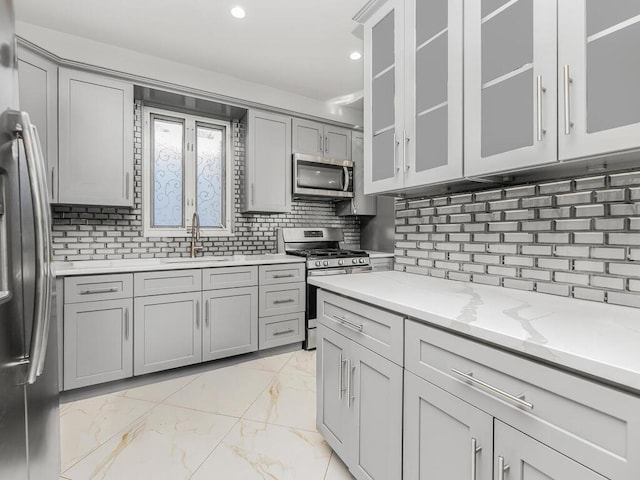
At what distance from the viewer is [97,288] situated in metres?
2.29

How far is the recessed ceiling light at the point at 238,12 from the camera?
2285 mm

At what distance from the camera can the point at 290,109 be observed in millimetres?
3564

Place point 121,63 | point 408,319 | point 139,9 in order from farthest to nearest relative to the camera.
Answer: point 121,63 → point 139,9 → point 408,319

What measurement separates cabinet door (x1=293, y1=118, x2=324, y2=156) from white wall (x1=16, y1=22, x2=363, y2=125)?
13cm

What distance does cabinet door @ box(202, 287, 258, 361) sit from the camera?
2732 mm

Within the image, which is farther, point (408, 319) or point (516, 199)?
point (516, 199)

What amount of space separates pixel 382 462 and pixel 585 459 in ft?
2.52

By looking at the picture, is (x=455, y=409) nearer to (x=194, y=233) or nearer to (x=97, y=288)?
(x=97, y=288)

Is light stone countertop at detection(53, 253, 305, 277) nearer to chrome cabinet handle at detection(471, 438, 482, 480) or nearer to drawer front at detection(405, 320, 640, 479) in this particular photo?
drawer front at detection(405, 320, 640, 479)

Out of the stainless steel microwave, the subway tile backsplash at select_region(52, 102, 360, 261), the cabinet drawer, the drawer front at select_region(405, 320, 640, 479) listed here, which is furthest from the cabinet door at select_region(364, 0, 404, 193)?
the subway tile backsplash at select_region(52, 102, 360, 261)

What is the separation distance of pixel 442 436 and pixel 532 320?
0.45 m

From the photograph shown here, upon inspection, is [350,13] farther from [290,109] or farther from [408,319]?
[408,319]

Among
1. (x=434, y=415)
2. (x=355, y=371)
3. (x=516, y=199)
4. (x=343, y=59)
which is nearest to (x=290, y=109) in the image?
(x=343, y=59)

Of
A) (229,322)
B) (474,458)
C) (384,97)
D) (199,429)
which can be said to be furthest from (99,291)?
(474,458)
